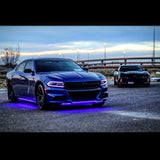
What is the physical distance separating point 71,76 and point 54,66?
4.04 ft

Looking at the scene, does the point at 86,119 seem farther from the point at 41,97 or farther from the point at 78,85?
the point at 41,97

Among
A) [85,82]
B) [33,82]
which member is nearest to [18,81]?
[33,82]

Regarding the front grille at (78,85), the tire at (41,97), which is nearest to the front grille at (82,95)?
the front grille at (78,85)

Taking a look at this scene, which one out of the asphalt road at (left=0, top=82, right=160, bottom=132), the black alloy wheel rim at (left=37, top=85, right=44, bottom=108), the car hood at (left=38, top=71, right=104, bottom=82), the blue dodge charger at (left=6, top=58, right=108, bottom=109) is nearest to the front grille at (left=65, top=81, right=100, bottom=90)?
the blue dodge charger at (left=6, top=58, right=108, bottom=109)

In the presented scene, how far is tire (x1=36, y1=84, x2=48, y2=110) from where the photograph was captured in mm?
8727

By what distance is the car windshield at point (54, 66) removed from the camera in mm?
9664

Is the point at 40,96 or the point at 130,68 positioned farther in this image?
the point at 130,68

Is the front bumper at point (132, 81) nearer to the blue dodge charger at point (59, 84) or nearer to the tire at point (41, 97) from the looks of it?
the blue dodge charger at point (59, 84)

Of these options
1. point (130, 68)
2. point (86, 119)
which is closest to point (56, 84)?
point (86, 119)

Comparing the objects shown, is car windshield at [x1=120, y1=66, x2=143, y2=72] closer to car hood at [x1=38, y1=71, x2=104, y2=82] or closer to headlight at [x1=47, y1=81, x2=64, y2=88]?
car hood at [x1=38, y1=71, x2=104, y2=82]

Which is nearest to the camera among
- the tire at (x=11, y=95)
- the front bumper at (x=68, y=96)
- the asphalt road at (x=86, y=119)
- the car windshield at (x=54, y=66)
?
the asphalt road at (x=86, y=119)

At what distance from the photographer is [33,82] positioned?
30.5 feet

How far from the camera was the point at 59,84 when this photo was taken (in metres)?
8.54
